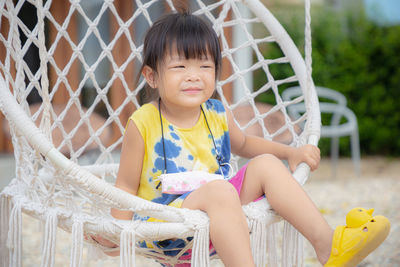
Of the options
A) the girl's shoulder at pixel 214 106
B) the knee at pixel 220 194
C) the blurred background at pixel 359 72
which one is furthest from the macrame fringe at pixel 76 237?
the blurred background at pixel 359 72

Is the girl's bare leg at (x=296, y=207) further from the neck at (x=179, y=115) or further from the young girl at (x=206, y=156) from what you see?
the neck at (x=179, y=115)

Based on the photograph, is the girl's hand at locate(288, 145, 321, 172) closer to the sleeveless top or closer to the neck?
the sleeveless top

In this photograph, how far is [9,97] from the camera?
1203 mm

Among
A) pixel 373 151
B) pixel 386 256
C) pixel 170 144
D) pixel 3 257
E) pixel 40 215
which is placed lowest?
pixel 373 151

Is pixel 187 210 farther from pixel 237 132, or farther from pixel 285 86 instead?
pixel 285 86

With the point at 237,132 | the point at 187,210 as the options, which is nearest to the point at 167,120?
the point at 237,132

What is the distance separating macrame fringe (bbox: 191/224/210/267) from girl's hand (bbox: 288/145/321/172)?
383mm

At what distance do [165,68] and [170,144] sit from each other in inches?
8.3

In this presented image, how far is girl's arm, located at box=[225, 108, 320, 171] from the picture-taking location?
1.39 m

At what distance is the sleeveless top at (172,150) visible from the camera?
4.53ft

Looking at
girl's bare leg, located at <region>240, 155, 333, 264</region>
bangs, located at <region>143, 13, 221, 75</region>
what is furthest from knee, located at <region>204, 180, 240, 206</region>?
bangs, located at <region>143, 13, 221, 75</region>

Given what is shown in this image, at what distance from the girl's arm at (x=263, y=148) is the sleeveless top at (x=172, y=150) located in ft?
0.25

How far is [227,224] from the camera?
3.70 ft

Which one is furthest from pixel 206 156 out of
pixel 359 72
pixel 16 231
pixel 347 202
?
pixel 359 72
